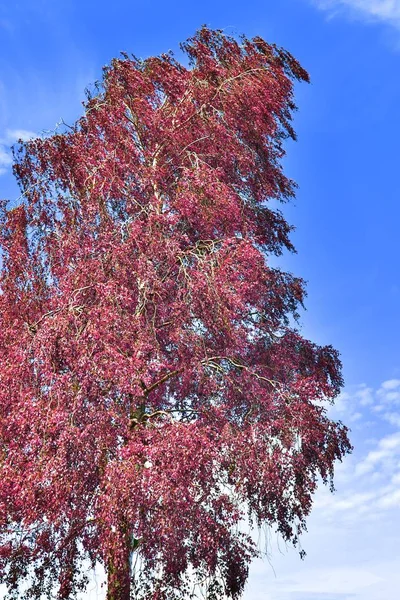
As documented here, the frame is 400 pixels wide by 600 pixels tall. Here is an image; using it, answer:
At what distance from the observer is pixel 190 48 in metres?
16.1

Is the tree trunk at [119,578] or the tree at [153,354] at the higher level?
the tree at [153,354]

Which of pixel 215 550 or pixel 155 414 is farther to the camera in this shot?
pixel 155 414

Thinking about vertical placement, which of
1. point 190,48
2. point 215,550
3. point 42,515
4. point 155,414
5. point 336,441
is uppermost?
point 190,48

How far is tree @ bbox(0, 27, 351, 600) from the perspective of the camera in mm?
10000

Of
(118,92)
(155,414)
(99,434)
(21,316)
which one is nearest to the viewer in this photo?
(99,434)

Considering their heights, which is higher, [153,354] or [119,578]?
[153,354]

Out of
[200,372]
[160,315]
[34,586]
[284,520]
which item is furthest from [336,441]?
[34,586]

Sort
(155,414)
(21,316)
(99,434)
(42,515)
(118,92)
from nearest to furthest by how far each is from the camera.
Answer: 1. (99,434)
2. (42,515)
3. (155,414)
4. (21,316)
5. (118,92)

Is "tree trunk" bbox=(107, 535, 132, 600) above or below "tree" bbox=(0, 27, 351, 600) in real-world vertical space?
below

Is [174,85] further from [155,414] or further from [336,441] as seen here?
[336,441]

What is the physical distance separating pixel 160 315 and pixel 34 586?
17.6 feet

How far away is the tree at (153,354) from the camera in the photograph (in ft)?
32.8

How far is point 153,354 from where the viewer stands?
11609 millimetres

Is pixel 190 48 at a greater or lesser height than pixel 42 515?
greater
